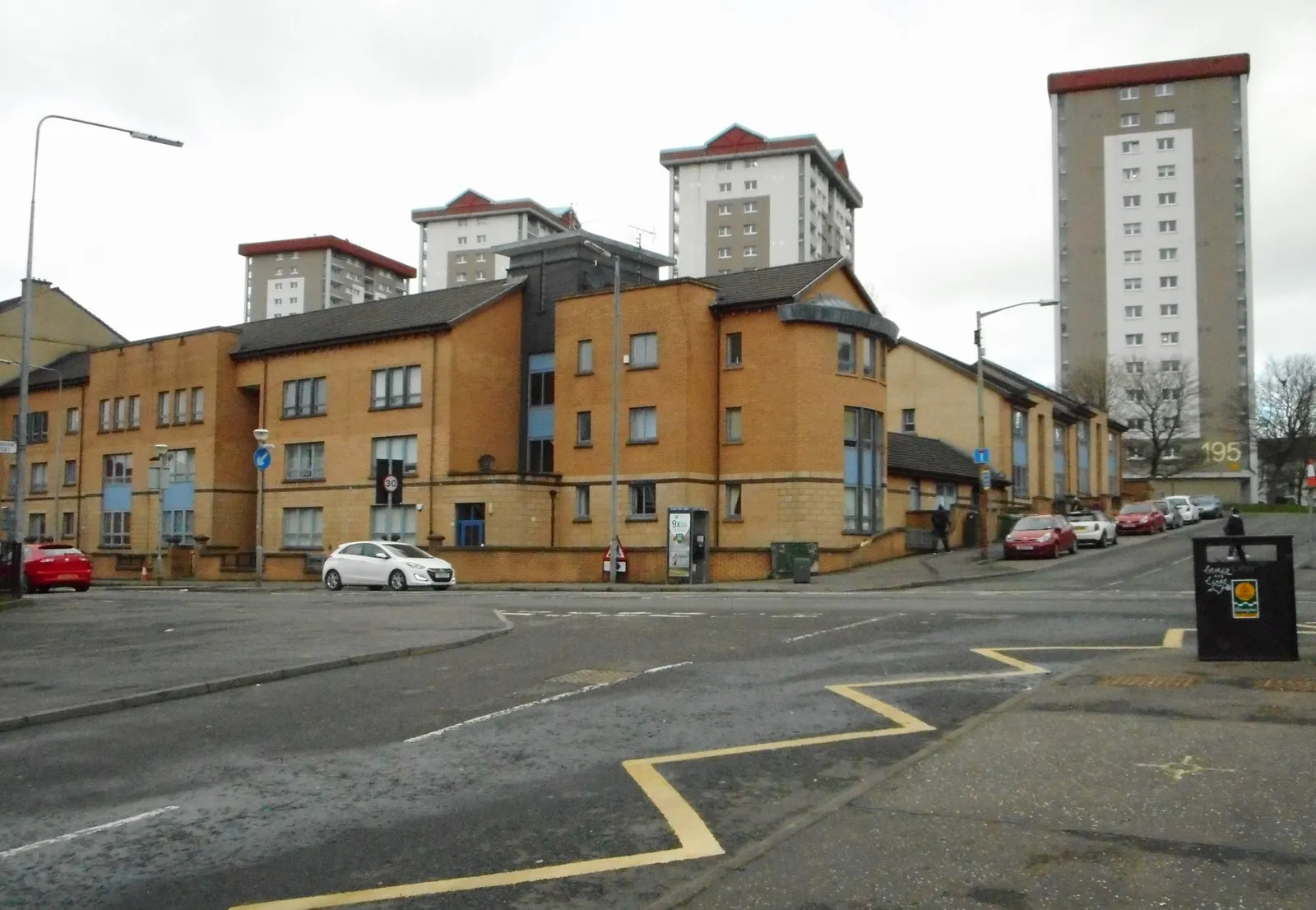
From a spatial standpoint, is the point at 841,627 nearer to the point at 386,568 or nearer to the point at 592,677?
the point at 592,677

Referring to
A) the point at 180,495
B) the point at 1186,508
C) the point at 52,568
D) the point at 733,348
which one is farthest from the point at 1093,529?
the point at 180,495

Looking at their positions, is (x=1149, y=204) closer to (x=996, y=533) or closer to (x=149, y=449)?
(x=996, y=533)

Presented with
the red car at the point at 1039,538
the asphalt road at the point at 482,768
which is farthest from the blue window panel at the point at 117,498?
the asphalt road at the point at 482,768

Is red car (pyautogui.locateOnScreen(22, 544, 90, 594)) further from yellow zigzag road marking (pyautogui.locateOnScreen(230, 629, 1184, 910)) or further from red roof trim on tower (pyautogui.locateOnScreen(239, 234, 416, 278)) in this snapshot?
red roof trim on tower (pyautogui.locateOnScreen(239, 234, 416, 278))

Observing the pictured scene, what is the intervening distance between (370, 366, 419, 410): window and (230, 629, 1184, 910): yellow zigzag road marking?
39703 millimetres

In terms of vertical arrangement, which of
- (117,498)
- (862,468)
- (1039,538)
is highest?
(862,468)

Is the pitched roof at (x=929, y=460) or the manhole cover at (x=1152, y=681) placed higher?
the pitched roof at (x=929, y=460)

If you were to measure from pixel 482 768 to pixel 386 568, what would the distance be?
2682cm

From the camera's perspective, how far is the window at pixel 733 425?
4309 centimetres

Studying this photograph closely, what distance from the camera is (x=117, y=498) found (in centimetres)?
5931

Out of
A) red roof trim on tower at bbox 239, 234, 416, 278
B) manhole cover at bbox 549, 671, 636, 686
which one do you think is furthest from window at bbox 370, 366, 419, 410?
red roof trim on tower at bbox 239, 234, 416, 278

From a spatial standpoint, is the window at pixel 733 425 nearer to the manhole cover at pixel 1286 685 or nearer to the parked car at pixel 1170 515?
the parked car at pixel 1170 515

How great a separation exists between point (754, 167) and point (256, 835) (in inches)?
4327

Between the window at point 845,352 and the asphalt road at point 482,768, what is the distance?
26775mm
